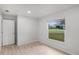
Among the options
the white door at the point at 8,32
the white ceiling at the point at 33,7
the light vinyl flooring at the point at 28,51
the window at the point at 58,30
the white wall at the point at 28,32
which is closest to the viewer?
the white ceiling at the point at 33,7

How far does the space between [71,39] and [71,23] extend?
0.41 m

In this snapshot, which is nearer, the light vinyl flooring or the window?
the light vinyl flooring

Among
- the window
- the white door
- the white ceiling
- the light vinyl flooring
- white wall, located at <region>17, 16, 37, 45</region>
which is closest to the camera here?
the white ceiling

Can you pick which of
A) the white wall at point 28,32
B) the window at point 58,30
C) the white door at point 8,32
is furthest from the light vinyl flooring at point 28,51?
the white door at point 8,32

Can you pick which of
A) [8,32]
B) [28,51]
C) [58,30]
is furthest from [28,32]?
[8,32]

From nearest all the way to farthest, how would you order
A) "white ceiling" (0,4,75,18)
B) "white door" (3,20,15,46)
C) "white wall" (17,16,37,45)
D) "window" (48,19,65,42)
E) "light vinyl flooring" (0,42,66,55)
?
"white ceiling" (0,4,75,18) → "light vinyl flooring" (0,42,66,55) → "window" (48,19,65,42) → "white wall" (17,16,37,45) → "white door" (3,20,15,46)

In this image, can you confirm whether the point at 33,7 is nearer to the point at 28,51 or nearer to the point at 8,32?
the point at 28,51

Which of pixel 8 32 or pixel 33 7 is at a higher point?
pixel 33 7

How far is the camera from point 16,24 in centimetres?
211

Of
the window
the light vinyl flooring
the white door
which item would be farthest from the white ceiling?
the white door

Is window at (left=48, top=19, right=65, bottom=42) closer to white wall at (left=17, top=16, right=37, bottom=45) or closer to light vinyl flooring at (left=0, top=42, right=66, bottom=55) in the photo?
light vinyl flooring at (left=0, top=42, right=66, bottom=55)

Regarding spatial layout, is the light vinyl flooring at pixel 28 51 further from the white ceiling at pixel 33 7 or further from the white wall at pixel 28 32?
the white ceiling at pixel 33 7
